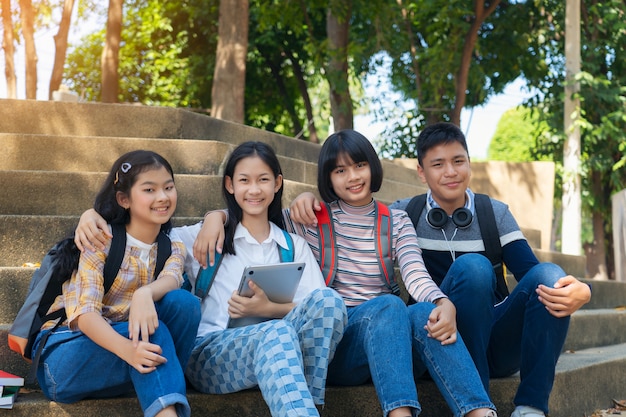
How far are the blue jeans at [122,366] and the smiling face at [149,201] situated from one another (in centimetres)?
36

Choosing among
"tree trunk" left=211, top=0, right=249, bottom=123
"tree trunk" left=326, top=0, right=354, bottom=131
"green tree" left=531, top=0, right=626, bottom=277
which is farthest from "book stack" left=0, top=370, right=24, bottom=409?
"green tree" left=531, top=0, right=626, bottom=277

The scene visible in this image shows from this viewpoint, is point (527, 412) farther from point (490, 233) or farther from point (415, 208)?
point (415, 208)

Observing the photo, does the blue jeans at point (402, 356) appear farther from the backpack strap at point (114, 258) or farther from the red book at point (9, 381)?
the red book at point (9, 381)

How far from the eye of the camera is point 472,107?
15500 millimetres

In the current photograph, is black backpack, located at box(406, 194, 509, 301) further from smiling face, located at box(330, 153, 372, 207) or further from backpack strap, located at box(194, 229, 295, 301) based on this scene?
backpack strap, located at box(194, 229, 295, 301)

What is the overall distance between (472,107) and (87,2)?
31.2 ft

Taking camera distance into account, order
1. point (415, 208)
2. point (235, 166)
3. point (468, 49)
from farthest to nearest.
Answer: point (468, 49)
point (415, 208)
point (235, 166)

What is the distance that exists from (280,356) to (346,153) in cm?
110

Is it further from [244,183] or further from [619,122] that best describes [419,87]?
[244,183]

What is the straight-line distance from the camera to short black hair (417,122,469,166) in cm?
358

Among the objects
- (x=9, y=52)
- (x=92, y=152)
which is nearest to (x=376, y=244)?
(x=92, y=152)

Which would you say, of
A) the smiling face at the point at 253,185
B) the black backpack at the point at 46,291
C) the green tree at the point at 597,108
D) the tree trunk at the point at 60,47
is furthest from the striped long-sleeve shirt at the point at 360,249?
the tree trunk at the point at 60,47

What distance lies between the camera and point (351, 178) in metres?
3.44

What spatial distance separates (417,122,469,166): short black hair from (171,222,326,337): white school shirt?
2.45 ft
